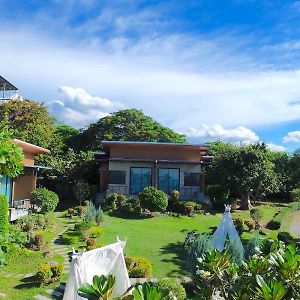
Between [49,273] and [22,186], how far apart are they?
12.8 meters

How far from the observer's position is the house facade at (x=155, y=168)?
100 ft

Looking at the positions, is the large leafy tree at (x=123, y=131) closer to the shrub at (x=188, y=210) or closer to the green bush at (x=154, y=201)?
the green bush at (x=154, y=201)

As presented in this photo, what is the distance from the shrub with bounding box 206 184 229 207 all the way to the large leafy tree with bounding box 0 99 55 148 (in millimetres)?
15378

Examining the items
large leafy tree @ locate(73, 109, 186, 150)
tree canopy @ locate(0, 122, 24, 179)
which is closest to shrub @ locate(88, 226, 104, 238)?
tree canopy @ locate(0, 122, 24, 179)

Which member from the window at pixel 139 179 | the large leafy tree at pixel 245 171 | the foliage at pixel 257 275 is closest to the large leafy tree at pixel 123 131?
the window at pixel 139 179

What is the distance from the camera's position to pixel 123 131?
42.8 meters

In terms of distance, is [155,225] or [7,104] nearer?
[155,225]

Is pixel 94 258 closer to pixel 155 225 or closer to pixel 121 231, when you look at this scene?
pixel 121 231

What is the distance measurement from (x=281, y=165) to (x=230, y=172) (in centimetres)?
1161

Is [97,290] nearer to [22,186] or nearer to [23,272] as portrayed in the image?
[23,272]

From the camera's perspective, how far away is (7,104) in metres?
36.2

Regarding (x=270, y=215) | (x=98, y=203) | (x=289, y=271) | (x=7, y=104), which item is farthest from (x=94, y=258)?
(x=7, y=104)

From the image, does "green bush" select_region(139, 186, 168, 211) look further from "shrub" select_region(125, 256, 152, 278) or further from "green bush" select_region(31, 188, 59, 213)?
"shrub" select_region(125, 256, 152, 278)

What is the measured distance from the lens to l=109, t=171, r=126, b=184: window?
30609 millimetres
